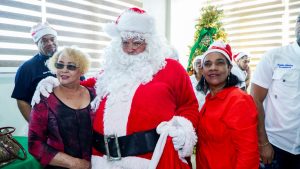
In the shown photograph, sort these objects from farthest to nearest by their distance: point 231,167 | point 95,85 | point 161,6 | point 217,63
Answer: point 161,6 < point 95,85 < point 217,63 < point 231,167

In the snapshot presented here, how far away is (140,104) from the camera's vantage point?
1.79m

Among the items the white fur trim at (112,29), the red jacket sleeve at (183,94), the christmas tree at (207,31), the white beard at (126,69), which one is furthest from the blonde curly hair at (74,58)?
the christmas tree at (207,31)

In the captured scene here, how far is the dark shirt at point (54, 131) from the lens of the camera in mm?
1671

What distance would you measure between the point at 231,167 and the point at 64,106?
120 cm

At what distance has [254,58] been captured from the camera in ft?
20.0

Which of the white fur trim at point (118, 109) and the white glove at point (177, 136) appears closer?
the white glove at point (177, 136)

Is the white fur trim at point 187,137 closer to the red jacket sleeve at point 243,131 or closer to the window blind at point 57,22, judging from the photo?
the red jacket sleeve at point 243,131

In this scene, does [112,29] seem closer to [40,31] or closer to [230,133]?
[230,133]

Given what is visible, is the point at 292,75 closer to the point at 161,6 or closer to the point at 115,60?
the point at 115,60

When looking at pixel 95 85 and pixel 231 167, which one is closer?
pixel 231 167

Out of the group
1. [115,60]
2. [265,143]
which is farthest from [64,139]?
[265,143]

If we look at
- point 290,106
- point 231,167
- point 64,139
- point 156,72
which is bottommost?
point 231,167

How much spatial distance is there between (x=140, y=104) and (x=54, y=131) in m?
0.60

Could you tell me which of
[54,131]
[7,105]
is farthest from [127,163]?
[7,105]
